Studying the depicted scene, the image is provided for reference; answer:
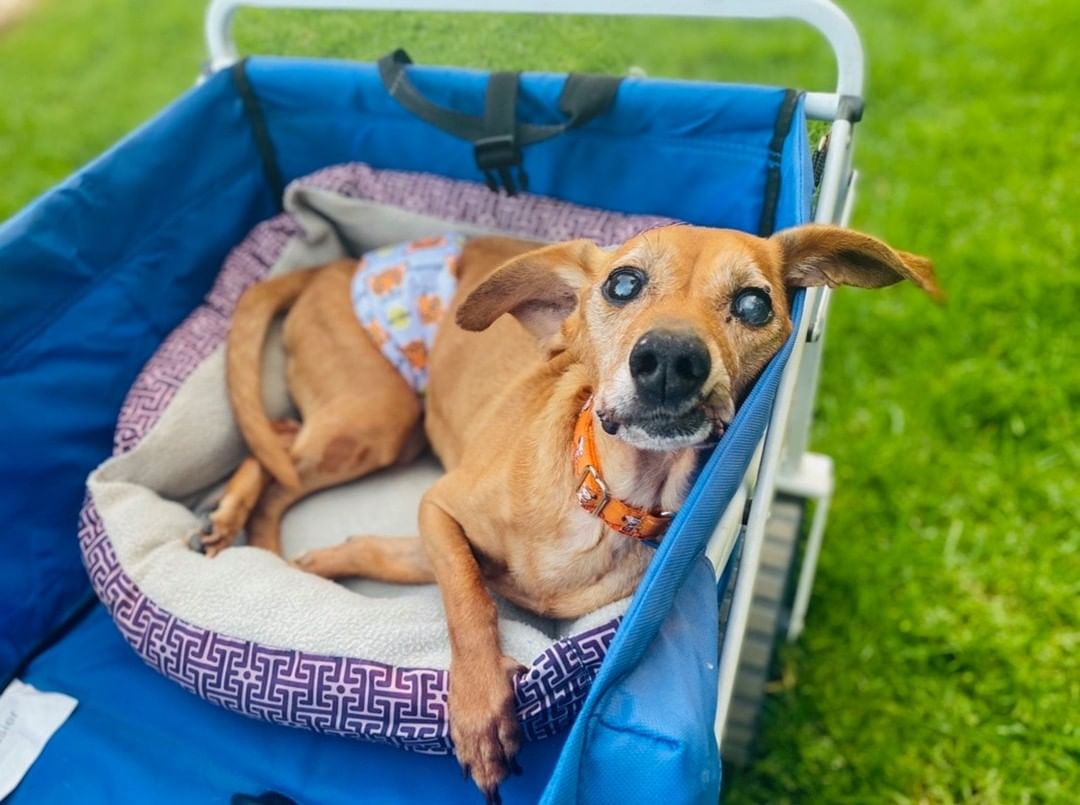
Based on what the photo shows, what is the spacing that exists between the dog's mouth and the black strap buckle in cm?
103

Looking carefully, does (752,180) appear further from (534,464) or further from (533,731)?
(533,731)

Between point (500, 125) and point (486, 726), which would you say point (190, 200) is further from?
point (486, 726)

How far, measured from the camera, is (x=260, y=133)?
2.82 meters

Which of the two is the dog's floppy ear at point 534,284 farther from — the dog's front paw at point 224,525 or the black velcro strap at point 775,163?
the dog's front paw at point 224,525

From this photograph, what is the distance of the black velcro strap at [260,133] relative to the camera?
2.71m

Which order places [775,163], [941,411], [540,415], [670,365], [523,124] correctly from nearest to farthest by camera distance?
[670,365]
[540,415]
[775,163]
[523,124]
[941,411]

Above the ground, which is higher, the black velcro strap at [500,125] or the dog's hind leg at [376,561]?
the black velcro strap at [500,125]

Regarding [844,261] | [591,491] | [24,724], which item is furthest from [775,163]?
[24,724]

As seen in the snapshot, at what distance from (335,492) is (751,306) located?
134 cm

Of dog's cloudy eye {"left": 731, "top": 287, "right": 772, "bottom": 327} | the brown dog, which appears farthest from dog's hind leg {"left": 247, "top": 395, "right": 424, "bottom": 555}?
dog's cloudy eye {"left": 731, "top": 287, "right": 772, "bottom": 327}

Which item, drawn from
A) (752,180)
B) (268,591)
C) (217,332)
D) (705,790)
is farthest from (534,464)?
(217,332)

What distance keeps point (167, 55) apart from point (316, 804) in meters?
5.14

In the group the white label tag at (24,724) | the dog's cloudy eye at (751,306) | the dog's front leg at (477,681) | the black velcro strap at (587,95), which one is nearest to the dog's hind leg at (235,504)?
the white label tag at (24,724)

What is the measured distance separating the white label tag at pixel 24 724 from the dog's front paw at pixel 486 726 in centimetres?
90
